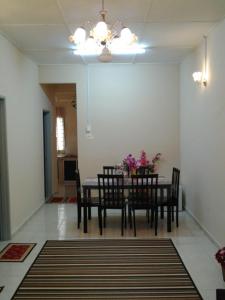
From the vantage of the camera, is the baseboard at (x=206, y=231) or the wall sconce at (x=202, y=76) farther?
the wall sconce at (x=202, y=76)

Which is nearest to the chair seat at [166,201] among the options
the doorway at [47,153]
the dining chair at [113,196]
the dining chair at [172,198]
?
the dining chair at [172,198]

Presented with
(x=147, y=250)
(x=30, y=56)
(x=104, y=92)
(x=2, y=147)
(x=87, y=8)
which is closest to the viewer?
(x=87, y=8)

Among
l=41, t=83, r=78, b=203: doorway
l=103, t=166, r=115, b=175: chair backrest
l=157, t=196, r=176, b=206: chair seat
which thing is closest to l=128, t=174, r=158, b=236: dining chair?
l=157, t=196, r=176, b=206: chair seat

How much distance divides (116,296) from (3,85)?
3.05 meters

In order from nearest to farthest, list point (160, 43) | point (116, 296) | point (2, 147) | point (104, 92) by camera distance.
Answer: point (116, 296) → point (2, 147) → point (160, 43) → point (104, 92)

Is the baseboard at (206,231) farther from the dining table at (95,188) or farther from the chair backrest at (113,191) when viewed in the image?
the chair backrest at (113,191)

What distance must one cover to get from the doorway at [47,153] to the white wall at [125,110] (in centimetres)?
96

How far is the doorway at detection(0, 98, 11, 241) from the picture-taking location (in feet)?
15.9

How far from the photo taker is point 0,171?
16.0 ft

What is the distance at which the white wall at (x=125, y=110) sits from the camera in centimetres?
714

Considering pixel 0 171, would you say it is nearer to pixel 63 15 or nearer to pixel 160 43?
pixel 63 15

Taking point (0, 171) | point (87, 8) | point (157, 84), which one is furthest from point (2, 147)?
point (157, 84)

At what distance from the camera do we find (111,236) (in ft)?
16.8

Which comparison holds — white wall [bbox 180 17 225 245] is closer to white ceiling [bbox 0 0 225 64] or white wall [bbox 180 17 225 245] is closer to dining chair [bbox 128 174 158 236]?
white ceiling [bbox 0 0 225 64]
